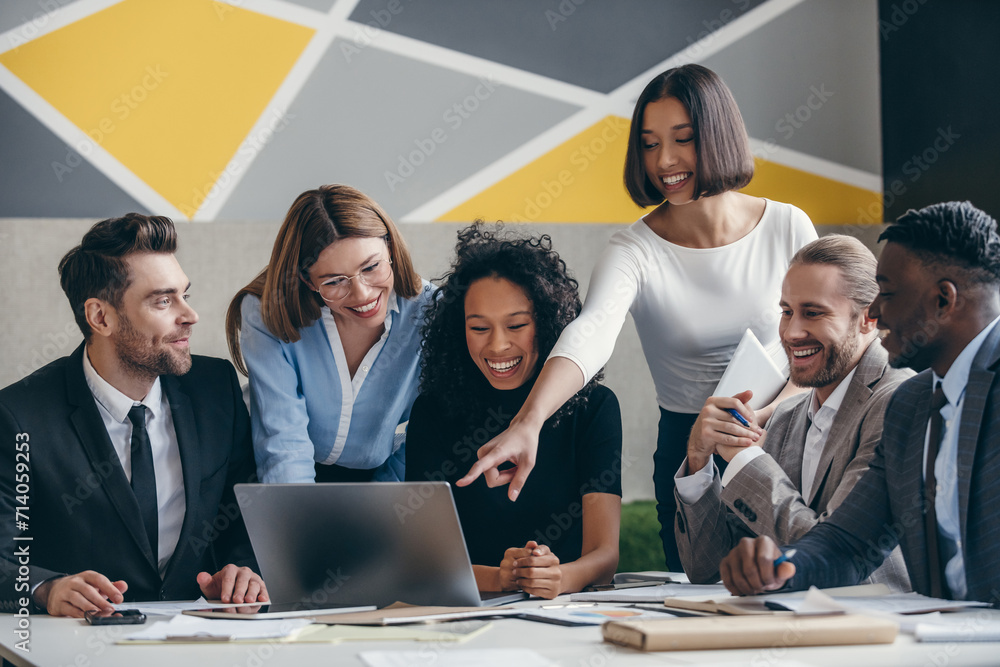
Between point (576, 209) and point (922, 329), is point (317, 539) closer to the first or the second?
point (922, 329)

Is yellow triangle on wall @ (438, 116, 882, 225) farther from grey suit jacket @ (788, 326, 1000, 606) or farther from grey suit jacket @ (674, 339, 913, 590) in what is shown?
grey suit jacket @ (788, 326, 1000, 606)

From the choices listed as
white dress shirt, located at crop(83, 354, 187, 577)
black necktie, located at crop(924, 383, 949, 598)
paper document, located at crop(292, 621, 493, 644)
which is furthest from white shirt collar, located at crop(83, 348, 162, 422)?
black necktie, located at crop(924, 383, 949, 598)

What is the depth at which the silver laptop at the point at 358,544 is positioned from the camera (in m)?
1.55

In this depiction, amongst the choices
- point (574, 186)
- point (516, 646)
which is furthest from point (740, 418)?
point (574, 186)

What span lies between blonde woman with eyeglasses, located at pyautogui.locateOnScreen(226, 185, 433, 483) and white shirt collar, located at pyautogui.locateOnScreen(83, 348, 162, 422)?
0.82 ft

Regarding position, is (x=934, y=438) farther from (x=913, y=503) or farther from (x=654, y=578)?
(x=654, y=578)

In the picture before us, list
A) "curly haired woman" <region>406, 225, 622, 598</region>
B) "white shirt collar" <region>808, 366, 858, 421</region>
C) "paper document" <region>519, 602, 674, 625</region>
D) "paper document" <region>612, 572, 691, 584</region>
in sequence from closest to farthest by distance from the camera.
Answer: "paper document" <region>519, 602, 674, 625</region> → "white shirt collar" <region>808, 366, 858, 421</region> → "paper document" <region>612, 572, 691, 584</region> → "curly haired woman" <region>406, 225, 622, 598</region>

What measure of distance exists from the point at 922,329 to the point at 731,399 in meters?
0.42

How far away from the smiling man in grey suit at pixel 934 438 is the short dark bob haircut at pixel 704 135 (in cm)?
62

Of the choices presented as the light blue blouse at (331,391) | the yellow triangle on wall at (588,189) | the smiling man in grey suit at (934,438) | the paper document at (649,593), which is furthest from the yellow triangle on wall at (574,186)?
the smiling man in grey suit at (934,438)

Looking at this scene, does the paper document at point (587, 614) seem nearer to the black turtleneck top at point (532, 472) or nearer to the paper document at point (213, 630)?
the paper document at point (213, 630)

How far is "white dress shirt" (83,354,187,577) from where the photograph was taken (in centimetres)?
215

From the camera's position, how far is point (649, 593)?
1.82 m

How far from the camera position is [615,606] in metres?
1.65
